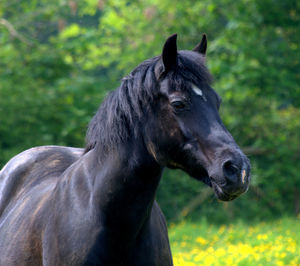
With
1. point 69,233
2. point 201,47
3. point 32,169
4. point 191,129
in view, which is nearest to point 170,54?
point 191,129

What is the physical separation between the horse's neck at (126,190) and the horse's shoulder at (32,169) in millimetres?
1032

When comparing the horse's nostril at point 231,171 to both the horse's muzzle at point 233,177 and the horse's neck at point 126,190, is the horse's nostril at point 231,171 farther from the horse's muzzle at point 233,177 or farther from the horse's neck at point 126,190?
the horse's neck at point 126,190

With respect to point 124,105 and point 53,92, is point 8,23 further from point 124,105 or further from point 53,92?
point 124,105

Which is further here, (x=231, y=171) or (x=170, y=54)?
(x=170, y=54)

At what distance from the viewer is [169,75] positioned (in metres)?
2.61

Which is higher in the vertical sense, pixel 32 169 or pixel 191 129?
pixel 191 129

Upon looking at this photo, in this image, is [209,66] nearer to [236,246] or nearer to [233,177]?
[236,246]

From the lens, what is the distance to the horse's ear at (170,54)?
259 cm

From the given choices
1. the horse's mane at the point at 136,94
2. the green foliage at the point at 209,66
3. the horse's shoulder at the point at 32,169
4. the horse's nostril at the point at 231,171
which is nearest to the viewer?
the horse's nostril at the point at 231,171

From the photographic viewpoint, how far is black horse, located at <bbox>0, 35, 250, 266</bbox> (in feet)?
8.20

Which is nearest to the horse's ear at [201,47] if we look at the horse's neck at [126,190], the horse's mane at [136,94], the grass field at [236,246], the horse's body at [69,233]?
the horse's mane at [136,94]

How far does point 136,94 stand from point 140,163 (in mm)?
357

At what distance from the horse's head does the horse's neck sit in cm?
11

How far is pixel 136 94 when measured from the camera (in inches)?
105
